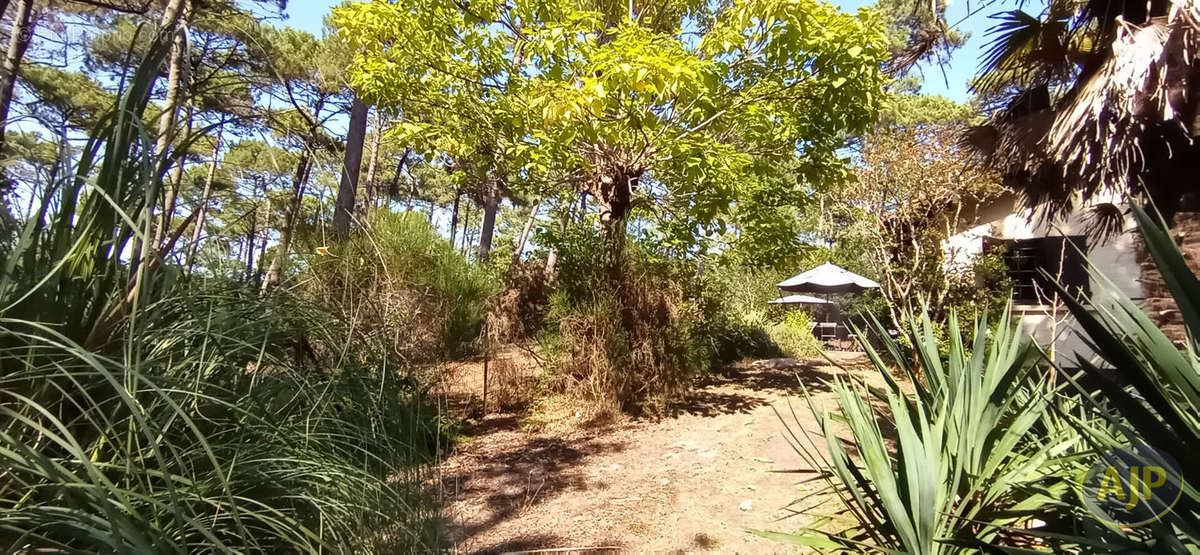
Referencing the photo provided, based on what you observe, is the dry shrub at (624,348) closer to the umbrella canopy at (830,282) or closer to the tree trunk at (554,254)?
the tree trunk at (554,254)

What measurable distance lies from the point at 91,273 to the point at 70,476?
527 mm

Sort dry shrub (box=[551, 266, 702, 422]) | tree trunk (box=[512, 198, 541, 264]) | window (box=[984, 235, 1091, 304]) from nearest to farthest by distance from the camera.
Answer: dry shrub (box=[551, 266, 702, 422])
tree trunk (box=[512, 198, 541, 264])
window (box=[984, 235, 1091, 304])

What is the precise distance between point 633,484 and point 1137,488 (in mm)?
3017

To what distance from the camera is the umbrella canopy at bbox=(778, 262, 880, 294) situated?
1209 centimetres

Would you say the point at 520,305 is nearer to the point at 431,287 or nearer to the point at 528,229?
the point at 431,287

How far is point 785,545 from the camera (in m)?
2.76

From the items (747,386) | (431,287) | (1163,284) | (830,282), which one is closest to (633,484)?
(431,287)

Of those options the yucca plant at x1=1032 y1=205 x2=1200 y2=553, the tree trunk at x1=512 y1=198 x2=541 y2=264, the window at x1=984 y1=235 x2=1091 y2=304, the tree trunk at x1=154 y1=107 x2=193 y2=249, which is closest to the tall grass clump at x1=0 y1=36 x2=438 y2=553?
the tree trunk at x1=154 y1=107 x2=193 y2=249

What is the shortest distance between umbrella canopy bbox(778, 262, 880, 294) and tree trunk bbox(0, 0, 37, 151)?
12767 millimetres

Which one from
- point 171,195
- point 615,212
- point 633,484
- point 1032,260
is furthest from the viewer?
point 1032,260

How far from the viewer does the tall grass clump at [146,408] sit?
0.79 meters

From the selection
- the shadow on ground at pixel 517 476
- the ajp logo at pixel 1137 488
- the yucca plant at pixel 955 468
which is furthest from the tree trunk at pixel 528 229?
the ajp logo at pixel 1137 488

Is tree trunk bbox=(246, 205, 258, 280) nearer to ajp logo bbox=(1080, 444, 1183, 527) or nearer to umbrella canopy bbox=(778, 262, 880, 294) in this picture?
ajp logo bbox=(1080, 444, 1183, 527)

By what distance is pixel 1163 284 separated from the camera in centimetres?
376
